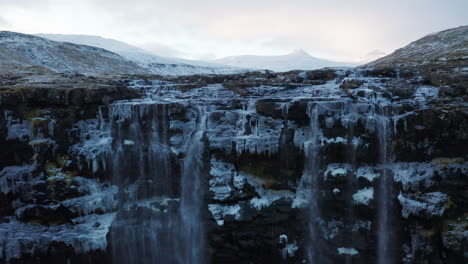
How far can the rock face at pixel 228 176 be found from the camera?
68.3 ft

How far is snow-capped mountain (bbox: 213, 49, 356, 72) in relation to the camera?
432 ft

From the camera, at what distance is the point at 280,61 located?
14425 cm

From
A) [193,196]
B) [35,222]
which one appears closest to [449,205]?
[193,196]

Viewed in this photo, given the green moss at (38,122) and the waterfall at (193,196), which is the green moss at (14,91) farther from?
the waterfall at (193,196)

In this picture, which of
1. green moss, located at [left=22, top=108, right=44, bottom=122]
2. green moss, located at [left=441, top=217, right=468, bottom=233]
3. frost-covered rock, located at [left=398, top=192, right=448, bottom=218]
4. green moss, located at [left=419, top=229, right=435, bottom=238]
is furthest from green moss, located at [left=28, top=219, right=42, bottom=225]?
green moss, located at [left=441, top=217, right=468, bottom=233]

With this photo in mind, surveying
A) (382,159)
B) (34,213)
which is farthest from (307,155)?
(34,213)

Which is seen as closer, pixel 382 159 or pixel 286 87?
pixel 382 159

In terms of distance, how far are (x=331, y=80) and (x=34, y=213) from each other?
24.7 m

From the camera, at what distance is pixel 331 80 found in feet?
91.5

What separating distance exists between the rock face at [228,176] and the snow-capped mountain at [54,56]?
2175 centimetres

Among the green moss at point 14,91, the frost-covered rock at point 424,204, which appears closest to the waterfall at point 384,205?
the frost-covered rock at point 424,204

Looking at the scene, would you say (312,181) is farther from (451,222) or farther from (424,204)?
(451,222)

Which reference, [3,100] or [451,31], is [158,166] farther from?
[451,31]

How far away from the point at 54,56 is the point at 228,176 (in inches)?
1555
